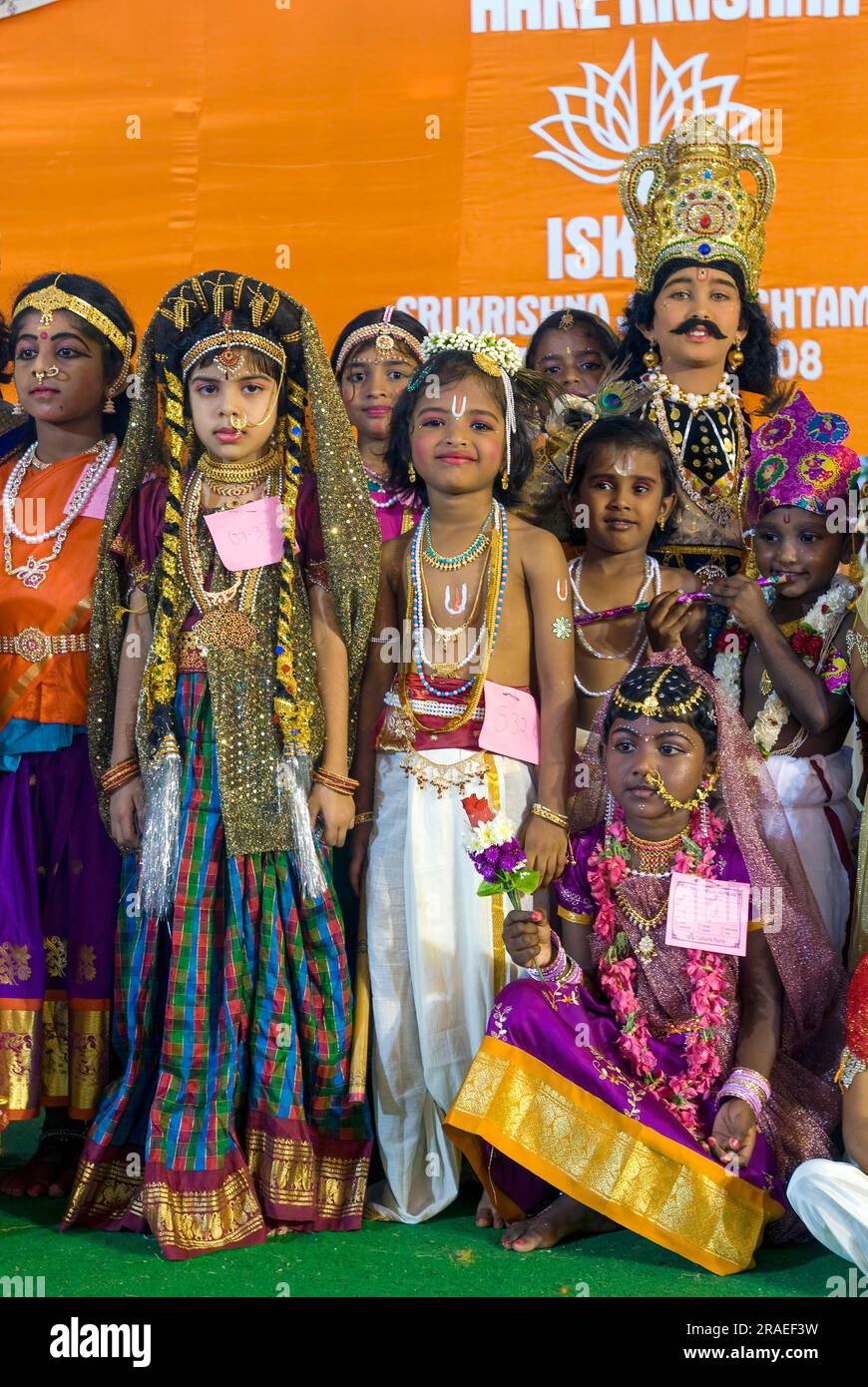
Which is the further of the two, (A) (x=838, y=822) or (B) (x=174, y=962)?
(A) (x=838, y=822)

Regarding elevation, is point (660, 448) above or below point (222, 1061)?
above

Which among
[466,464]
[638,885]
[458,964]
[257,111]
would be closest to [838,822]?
[638,885]

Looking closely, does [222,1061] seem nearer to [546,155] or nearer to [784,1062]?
[784,1062]

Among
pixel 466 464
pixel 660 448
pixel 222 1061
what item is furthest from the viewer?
pixel 660 448

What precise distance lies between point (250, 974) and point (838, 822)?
1.45 metres

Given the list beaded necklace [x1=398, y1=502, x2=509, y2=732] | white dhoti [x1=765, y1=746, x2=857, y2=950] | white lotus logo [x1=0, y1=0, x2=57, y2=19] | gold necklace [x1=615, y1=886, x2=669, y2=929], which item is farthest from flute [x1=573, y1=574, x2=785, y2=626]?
white lotus logo [x1=0, y1=0, x2=57, y2=19]

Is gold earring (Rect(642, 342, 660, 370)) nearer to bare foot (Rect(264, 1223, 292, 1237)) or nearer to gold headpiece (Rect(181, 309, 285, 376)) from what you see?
gold headpiece (Rect(181, 309, 285, 376))

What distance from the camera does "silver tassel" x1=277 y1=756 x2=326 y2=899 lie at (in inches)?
136

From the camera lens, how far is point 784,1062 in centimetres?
349

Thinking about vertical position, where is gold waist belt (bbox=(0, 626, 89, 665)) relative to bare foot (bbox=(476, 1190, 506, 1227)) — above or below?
above

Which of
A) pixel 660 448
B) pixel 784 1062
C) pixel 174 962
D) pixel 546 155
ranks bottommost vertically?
pixel 784 1062

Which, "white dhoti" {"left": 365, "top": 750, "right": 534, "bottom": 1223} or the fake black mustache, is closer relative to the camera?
"white dhoti" {"left": 365, "top": 750, "right": 534, "bottom": 1223}

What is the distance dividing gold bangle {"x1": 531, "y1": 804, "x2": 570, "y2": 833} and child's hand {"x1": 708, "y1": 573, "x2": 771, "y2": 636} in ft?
2.09

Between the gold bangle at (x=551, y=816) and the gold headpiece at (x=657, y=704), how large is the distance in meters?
0.28
